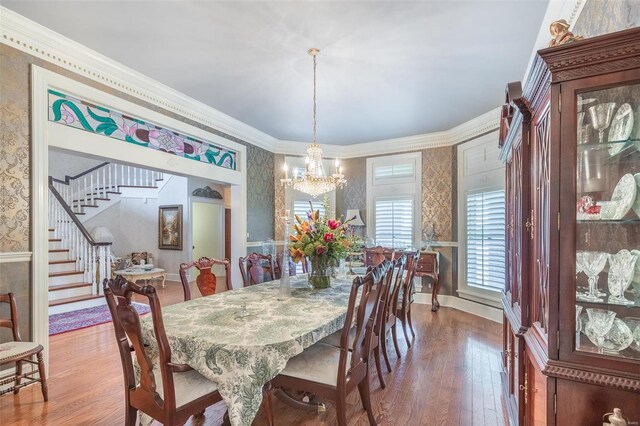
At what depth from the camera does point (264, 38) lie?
2.73m

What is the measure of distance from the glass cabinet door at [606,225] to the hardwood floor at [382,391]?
1.44 m

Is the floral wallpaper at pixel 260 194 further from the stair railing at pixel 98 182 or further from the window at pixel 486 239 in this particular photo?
the window at pixel 486 239

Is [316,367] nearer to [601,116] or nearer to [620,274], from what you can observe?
[620,274]

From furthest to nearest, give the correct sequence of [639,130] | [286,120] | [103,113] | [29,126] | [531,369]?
[286,120]
[103,113]
[29,126]
[531,369]
[639,130]

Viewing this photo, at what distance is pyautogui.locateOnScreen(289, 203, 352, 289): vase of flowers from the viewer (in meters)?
2.65

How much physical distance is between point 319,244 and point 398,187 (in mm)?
3716

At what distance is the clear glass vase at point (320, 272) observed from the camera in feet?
9.01

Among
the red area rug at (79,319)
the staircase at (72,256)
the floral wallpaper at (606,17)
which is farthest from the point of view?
the staircase at (72,256)

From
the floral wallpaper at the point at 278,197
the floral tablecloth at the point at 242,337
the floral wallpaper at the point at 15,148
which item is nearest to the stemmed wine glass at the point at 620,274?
the floral tablecloth at the point at 242,337

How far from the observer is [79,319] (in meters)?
4.63

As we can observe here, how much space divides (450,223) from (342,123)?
2.52 meters

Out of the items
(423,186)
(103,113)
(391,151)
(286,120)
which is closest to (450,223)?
(423,186)

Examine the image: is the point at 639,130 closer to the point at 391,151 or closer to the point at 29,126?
the point at 29,126

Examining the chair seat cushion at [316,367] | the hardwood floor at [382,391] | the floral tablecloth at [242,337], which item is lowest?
the hardwood floor at [382,391]
